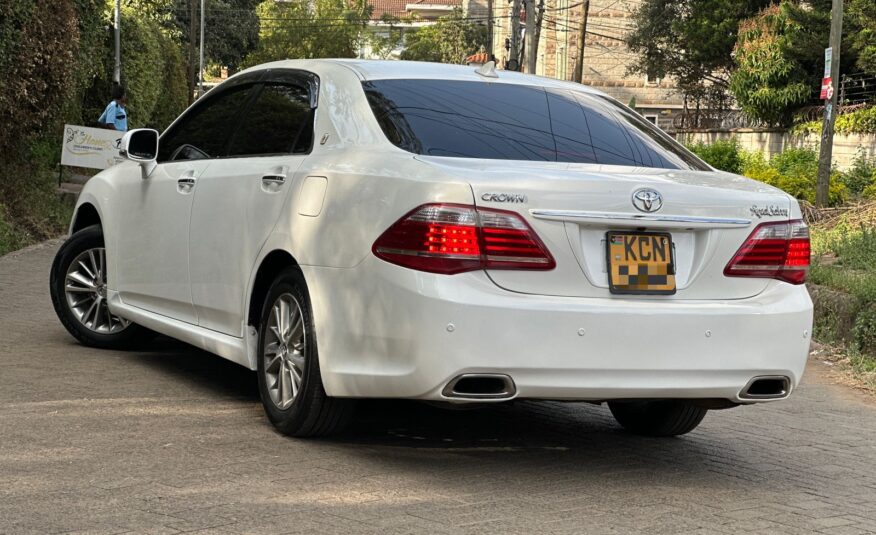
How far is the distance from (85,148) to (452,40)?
80111 millimetres

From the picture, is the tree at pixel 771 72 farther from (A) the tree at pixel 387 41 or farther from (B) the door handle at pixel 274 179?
(A) the tree at pixel 387 41

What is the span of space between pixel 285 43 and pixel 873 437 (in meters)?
100.0

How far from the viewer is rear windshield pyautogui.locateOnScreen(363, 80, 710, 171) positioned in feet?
19.4

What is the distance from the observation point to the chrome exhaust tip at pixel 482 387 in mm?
5258

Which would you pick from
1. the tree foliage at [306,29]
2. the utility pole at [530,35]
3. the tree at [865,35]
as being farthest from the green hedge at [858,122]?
the tree foliage at [306,29]

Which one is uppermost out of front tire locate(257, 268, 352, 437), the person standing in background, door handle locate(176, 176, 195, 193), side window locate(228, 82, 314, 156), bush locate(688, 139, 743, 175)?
side window locate(228, 82, 314, 156)

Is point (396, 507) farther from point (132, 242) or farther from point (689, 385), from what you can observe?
point (132, 242)

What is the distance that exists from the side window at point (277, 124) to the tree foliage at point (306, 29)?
97402mm

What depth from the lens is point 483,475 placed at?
18.7ft

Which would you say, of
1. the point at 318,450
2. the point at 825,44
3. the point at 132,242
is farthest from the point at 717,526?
the point at 825,44

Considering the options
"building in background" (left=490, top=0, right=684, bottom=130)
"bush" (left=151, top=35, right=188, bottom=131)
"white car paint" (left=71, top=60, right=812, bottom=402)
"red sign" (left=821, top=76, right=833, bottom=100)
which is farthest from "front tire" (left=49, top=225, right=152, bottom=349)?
"building in background" (left=490, top=0, right=684, bottom=130)

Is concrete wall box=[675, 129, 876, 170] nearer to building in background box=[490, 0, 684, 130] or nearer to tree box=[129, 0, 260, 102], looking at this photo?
building in background box=[490, 0, 684, 130]

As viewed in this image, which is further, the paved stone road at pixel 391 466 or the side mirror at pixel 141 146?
the side mirror at pixel 141 146

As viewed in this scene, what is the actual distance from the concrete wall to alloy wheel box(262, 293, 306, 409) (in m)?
23.8
